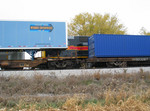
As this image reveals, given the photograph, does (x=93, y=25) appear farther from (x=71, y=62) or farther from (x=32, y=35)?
(x=32, y=35)

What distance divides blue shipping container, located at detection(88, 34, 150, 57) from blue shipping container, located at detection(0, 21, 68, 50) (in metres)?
3.11

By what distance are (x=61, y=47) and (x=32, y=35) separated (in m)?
2.65

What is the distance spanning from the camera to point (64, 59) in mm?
12820

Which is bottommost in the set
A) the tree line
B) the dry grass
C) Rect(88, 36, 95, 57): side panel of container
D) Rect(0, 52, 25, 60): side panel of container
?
the dry grass

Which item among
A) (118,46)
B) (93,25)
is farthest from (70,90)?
(93,25)

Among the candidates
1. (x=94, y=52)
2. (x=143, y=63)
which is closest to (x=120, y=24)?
(x=143, y=63)

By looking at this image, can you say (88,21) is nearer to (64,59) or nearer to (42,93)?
(64,59)

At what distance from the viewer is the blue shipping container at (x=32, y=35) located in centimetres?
1130

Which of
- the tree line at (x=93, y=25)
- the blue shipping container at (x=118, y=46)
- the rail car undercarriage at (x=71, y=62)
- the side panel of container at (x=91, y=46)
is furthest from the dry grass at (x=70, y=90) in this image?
the tree line at (x=93, y=25)

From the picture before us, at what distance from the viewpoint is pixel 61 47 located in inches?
466

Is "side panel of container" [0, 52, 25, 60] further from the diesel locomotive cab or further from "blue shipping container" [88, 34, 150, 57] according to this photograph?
"blue shipping container" [88, 34, 150, 57]

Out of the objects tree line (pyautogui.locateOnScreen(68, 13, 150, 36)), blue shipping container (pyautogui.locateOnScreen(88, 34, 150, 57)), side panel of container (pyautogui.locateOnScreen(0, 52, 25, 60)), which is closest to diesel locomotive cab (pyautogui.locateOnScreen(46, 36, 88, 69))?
blue shipping container (pyautogui.locateOnScreen(88, 34, 150, 57))

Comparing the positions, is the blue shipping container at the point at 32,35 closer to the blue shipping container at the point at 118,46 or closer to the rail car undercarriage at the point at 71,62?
the rail car undercarriage at the point at 71,62

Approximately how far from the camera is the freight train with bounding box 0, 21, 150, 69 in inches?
448
